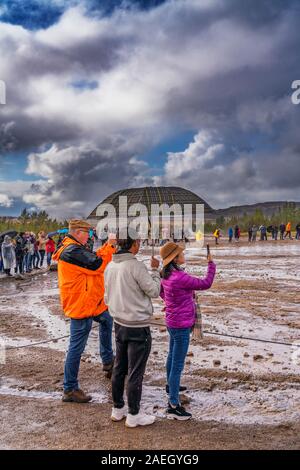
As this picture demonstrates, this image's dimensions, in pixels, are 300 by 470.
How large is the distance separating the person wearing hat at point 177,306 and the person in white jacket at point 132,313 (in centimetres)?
31

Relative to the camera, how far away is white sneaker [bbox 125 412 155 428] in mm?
3961

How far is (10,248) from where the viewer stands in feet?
54.1

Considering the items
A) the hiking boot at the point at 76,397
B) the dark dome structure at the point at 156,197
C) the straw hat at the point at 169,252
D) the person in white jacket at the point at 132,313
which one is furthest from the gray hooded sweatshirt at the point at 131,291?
the dark dome structure at the point at 156,197

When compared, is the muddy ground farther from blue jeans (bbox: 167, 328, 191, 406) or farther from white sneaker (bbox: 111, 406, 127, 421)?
blue jeans (bbox: 167, 328, 191, 406)

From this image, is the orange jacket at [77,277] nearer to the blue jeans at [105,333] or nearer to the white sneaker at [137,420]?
the blue jeans at [105,333]

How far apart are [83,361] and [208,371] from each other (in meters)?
1.78

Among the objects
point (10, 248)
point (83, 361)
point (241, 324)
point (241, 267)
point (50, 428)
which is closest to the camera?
point (50, 428)

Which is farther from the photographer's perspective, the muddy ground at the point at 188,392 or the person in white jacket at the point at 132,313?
the person in white jacket at the point at 132,313

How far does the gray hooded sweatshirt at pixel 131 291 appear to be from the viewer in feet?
12.8

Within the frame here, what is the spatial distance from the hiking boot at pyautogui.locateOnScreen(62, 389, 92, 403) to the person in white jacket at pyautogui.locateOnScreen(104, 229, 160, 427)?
762 millimetres

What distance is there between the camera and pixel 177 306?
4336 millimetres

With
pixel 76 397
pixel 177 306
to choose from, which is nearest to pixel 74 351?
pixel 76 397
